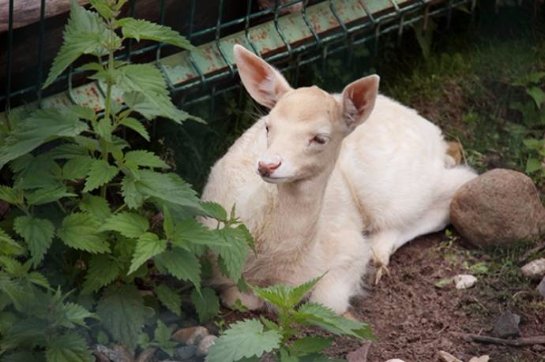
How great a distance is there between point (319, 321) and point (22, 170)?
1408mm

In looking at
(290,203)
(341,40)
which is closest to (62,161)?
(290,203)

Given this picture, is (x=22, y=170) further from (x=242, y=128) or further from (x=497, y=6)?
(x=497, y=6)

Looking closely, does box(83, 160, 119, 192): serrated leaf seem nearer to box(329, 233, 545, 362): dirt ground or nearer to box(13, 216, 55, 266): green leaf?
box(13, 216, 55, 266): green leaf

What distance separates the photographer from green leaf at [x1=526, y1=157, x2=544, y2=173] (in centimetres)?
771

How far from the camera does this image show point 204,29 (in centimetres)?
740

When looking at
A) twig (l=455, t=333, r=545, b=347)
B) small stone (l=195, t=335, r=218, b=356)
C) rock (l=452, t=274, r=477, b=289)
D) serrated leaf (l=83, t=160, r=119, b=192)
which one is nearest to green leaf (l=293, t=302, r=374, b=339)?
small stone (l=195, t=335, r=218, b=356)

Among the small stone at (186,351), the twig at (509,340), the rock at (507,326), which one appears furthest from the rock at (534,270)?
the small stone at (186,351)

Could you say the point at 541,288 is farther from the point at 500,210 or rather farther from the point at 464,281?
the point at 500,210

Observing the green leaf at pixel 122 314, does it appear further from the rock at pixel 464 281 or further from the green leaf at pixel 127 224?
the rock at pixel 464 281

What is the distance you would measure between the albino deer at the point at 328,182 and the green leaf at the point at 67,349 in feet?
3.42

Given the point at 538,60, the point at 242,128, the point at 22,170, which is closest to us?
the point at 22,170

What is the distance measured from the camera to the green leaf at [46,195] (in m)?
5.57

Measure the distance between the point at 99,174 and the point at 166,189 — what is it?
0.29 m

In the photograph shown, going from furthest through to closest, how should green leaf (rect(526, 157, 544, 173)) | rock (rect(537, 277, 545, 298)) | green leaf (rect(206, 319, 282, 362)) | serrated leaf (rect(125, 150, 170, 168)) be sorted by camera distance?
green leaf (rect(526, 157, 544, 173)) < rock (rect(537, 277, 545, 298)) < serrated leaf (rect(125, 150, 170, 168)) < green leaf (rect(206, 319, 282, 362))
